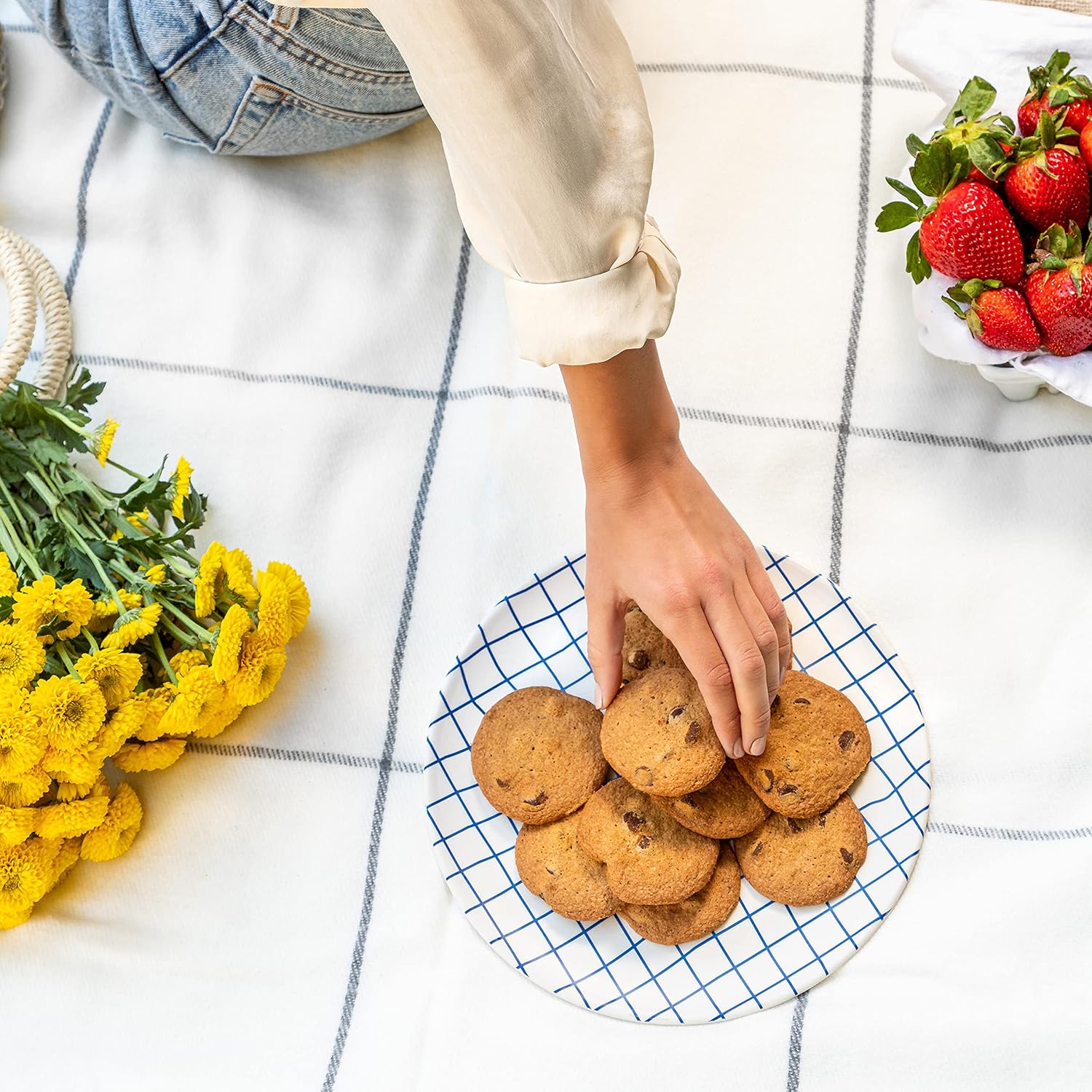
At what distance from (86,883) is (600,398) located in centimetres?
65

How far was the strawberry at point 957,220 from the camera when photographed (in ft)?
2.95

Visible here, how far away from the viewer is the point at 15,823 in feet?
2.92

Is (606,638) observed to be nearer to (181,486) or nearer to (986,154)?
(181,486)

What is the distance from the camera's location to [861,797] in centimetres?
93

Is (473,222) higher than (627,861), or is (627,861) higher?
(473,222)

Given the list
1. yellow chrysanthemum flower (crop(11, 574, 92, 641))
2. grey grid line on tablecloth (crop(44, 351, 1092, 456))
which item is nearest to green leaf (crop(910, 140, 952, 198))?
grey grid line on tablecloth (crop(44, 351, 1092, 456))

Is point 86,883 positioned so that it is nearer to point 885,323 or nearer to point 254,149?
point 254,149

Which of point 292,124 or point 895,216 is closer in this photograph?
point 895,216

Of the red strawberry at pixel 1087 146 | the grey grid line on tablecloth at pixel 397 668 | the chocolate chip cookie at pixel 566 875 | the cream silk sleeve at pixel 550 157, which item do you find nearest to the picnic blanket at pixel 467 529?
the grey grid line on tablecloth at pixel 397 668

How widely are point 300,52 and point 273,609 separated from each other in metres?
0.51

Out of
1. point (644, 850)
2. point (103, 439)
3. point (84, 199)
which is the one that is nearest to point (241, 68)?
point (84, 199)

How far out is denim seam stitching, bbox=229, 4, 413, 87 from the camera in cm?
99

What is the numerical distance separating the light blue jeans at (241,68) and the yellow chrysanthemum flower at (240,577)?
0.45 meters

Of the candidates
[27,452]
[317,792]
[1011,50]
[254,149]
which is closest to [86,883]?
[317,792]
